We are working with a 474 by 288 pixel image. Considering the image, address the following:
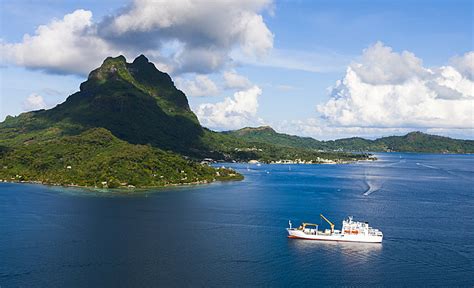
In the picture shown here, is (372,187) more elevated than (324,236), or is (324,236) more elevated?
(372,187)

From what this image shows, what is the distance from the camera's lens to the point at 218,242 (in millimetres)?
89938

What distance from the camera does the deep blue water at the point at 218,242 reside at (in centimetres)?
7131

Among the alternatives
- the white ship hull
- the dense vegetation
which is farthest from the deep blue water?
the dense vegetation

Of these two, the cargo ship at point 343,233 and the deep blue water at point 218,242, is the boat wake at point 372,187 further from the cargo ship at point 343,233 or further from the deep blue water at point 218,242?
the cargo ship at point 343,233

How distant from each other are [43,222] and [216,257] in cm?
4610

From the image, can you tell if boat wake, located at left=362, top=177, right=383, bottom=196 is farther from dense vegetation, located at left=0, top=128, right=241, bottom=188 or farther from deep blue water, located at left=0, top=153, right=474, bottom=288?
dense vegetation, located at left=0, top=128, right=241, bottom=188

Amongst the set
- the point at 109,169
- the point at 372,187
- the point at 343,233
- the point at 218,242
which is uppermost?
the point at 109,169

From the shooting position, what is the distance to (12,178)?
186 m

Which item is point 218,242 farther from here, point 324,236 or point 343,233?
point 343,233

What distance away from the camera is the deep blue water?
71312mm

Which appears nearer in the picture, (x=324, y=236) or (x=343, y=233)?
(x=324, y=236)

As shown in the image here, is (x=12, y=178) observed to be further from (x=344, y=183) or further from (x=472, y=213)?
(x=472, y=213)

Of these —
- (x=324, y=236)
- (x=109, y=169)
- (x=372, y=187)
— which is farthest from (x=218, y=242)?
(x=372, y=187)

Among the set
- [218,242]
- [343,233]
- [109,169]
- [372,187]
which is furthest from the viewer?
[372,187]
